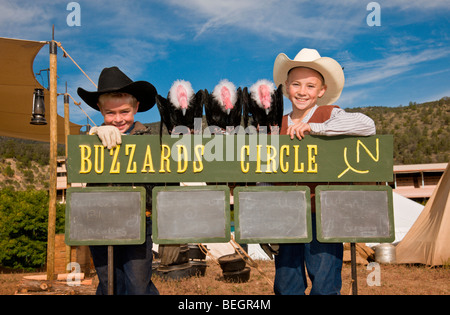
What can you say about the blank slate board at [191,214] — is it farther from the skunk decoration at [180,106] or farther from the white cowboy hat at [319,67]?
the white cowboy hat at [319,67]

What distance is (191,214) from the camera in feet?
11.4

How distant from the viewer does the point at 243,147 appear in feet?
11.5

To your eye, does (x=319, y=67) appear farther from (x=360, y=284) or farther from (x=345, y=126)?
(x=360, y=284)

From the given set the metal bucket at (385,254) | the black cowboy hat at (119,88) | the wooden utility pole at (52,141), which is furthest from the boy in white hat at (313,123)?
the metal bucket at (385,254)

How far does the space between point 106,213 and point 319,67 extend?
8.04 ft

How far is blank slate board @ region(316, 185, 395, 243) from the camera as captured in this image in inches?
138

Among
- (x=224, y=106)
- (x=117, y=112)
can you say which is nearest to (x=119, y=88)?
(x=117, y=112)

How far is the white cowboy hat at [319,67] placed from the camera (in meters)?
3.95

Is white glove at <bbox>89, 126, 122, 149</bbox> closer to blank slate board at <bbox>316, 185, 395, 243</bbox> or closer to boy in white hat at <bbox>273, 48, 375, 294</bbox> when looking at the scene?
boy in white hat at <bbox>273, 48, 375, 294</bbox>

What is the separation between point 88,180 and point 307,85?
7.48 feet

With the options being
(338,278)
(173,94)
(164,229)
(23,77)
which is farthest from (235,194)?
(23,77)

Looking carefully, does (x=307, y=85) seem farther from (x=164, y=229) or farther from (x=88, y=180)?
(x=88, y=180)

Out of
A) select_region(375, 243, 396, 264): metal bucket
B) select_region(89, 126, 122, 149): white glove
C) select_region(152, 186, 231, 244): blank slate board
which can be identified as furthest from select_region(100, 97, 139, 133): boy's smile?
select_region(375, 243, 396, 264): metal bucket

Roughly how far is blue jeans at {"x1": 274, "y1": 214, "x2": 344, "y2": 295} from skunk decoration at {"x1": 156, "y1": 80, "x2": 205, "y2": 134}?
1.45 m
